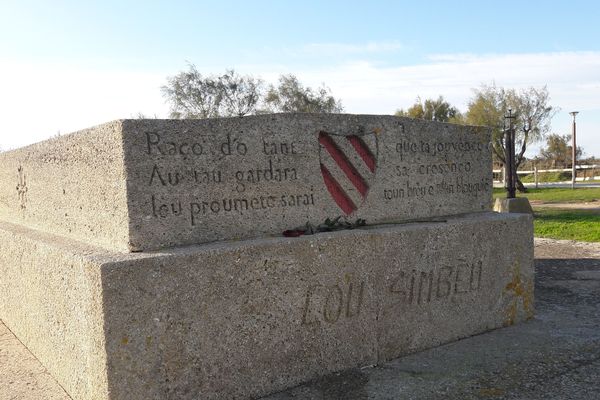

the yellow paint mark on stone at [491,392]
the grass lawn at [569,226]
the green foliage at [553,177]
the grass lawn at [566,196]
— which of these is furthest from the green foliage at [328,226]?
the green foliage at [553,177]

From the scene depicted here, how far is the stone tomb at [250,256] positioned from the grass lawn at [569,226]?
18.3ft

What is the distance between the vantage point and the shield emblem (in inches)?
140

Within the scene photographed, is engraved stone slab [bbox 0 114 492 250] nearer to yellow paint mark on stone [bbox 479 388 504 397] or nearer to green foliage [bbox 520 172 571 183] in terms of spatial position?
yellow paint mark on stone [bbox 479 388 504 397]

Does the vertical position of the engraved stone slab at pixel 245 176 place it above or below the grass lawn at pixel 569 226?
above

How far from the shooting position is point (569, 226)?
Result: 10.3 m

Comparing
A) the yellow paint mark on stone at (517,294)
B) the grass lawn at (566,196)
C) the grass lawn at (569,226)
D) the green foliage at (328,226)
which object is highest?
the green foliage at (328,226)

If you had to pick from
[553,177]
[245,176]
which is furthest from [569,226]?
[553,177]

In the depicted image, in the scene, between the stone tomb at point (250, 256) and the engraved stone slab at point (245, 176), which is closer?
the stone tomb at point (250, 256)

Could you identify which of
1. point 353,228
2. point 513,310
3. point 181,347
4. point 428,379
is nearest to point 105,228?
point 181,347

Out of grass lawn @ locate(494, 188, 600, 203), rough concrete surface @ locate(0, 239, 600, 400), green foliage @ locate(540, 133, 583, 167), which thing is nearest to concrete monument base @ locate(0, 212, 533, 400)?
rough concrete surface @ locate(0, 239, 600, 400)

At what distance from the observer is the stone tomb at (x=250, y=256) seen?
2.71m

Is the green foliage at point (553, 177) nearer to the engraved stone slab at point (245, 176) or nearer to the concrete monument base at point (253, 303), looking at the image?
the engraved stone slab at point (245, 176)

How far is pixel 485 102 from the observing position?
112 feet

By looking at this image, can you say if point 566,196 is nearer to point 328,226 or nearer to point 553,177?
point 553,177
